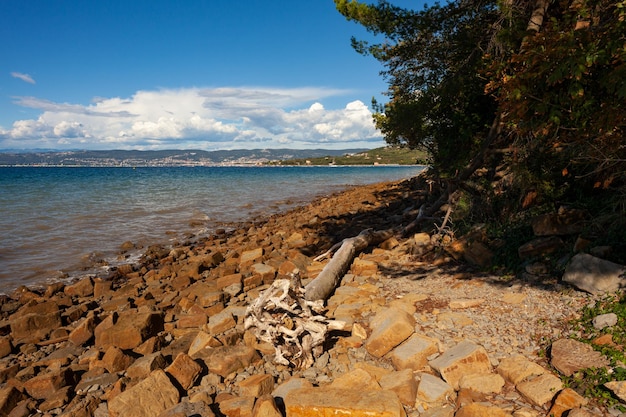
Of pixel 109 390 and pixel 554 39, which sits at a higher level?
pixel 554 39

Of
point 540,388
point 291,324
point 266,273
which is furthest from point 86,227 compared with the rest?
point 540,388

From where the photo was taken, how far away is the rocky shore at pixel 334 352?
13.0 feet

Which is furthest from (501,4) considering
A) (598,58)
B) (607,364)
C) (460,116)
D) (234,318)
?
(234,318)

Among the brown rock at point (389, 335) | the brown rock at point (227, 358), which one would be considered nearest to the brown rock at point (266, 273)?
the brown rock at point (227, 358)

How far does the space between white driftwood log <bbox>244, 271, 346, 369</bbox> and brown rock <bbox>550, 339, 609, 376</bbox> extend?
2747 millimetres

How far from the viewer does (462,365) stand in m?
4.27

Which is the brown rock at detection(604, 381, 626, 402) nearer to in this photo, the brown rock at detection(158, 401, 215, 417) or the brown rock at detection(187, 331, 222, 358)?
the brown rock at detection(158, 401, 215, 417)

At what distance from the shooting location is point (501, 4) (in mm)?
8008

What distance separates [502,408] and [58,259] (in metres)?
15.4

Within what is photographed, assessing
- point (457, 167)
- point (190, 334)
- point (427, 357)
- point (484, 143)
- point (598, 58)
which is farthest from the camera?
point (457, 167)

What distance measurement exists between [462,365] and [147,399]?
3934 mm

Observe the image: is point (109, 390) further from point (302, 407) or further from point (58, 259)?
point (58, 259)

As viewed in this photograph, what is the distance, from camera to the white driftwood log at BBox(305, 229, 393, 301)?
7473mm

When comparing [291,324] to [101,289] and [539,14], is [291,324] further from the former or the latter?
[539,14]
